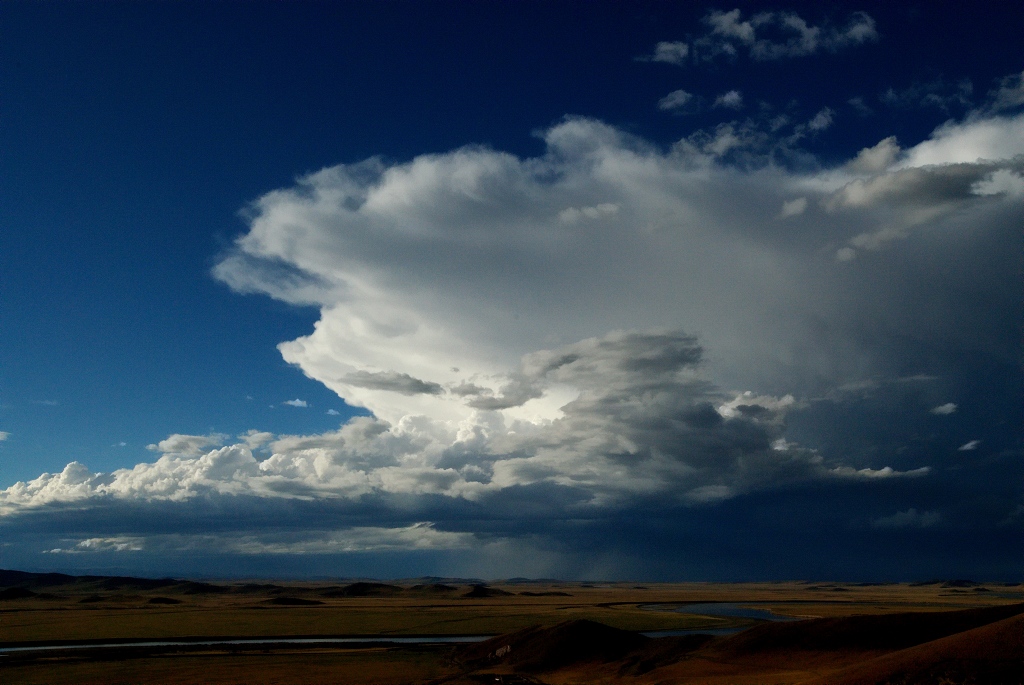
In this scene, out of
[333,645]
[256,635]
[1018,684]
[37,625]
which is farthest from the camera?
[37,625]

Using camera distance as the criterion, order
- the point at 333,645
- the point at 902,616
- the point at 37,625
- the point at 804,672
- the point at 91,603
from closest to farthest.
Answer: the point at 804,672, the point at 902,616, the point at 333,645, the point at 37,625, the point at 91,603

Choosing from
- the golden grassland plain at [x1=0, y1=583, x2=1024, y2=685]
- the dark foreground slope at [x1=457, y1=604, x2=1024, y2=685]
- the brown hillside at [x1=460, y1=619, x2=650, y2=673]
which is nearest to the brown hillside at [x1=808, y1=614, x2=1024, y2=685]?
the dark foreground slope at [x1=457, y1=604, x2=1024, y2=685]

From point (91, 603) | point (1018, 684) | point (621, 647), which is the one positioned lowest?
point (91, 603)

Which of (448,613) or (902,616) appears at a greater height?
(902,616)

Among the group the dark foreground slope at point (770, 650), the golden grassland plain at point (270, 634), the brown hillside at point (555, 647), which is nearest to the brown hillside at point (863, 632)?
the dark foreground slope at point (770, 650)

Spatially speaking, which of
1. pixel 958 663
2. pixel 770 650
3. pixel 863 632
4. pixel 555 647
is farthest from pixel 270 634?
pixel 958 663

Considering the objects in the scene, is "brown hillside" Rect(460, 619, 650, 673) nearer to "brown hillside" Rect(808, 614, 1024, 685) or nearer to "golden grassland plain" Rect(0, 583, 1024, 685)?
"golden grassland plain" Rect(0, 583, 1024, 685)

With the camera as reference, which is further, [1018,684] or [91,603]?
[91,603]

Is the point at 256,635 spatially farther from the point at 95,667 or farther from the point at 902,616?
the point at 902,616

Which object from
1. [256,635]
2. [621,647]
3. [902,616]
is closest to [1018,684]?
[902,616]

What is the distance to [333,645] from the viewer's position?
292ft

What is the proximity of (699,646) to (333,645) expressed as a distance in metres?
47.0

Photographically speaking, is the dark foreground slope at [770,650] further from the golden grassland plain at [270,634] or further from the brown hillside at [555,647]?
the golden grassland plain at [270,634]

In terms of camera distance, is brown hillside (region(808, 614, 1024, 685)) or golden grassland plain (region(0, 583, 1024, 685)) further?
golden grassland plain (region(0, 583, 1024, 685))
